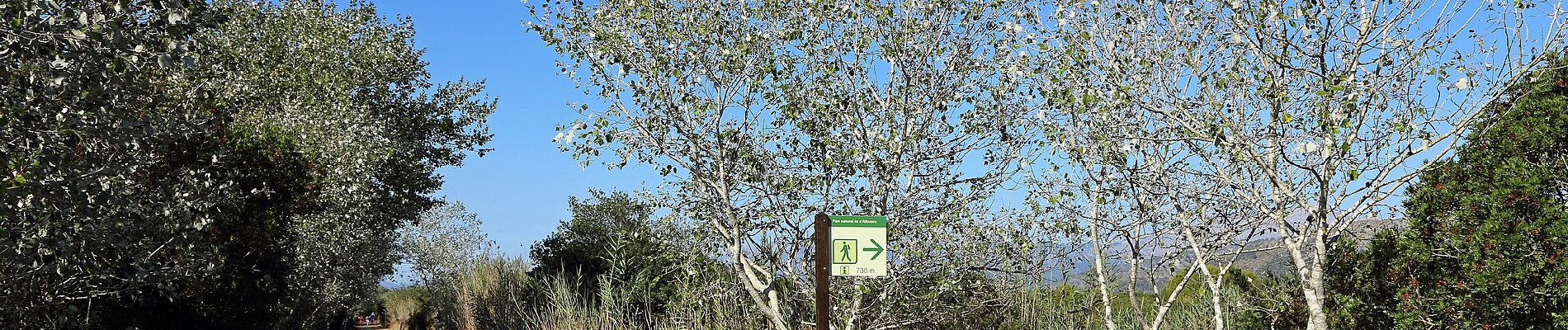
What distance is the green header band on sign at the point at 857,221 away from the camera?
6547mm

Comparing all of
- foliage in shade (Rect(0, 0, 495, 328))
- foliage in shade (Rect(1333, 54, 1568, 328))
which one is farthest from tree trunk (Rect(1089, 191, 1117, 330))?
foliage in shade (Rect(0, 0, 495, 328))

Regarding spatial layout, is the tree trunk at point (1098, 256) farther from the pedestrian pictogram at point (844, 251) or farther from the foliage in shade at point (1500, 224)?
the pedestrian pictogram at point (844, 251)

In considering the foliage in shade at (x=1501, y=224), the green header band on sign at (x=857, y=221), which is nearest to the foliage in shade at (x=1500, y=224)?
the foliage in shade at (x=1501, y=224)

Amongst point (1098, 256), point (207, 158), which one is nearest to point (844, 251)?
point (1098, 256)

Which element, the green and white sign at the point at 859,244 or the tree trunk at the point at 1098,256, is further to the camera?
the tree trunk at the point at 1098,256

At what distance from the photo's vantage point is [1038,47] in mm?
8367

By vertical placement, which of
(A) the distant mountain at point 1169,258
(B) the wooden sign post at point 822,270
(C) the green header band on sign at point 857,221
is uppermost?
(A) the distant mountain at point 1169,258

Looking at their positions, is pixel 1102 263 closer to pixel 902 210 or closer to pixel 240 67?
pixel 902 210

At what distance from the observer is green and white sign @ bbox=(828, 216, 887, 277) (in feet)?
21.4

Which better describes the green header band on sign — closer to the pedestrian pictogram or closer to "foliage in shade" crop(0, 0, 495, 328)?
the pedestrian pictogram

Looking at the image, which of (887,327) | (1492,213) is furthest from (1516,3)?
(887,327)

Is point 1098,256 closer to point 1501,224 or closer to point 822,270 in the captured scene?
point 1501,224

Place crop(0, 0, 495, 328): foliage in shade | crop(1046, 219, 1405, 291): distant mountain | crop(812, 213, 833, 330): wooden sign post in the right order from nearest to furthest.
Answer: crop(0, 0, 495, 328): foliage in shade < crop(812, 213, 833, 330): wooden sign post < crop(1046, 219, 1405, 291): distant mountain

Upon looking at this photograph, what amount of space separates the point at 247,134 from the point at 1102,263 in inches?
371
